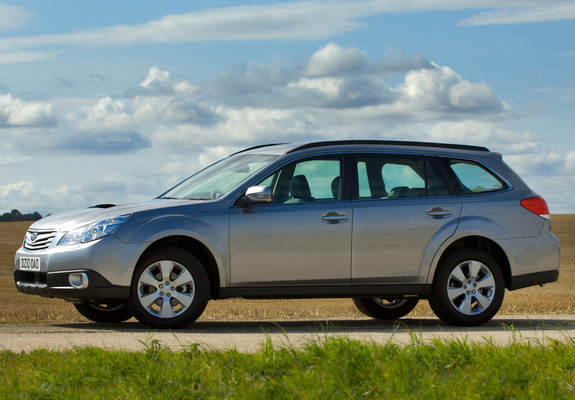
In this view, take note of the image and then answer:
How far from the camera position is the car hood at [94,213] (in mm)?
7984

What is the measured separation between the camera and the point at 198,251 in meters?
8.27

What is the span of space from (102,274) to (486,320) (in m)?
4.09

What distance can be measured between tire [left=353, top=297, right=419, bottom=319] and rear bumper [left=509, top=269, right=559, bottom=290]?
5.67 ft

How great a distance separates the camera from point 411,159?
8.92 meters

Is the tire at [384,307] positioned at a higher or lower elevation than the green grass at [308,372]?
lower

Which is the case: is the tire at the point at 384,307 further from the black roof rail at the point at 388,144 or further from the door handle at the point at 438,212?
the black roof rail at the point at 388,144

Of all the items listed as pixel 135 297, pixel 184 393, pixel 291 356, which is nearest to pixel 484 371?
pixel 291 356

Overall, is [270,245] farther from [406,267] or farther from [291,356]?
[291,356]

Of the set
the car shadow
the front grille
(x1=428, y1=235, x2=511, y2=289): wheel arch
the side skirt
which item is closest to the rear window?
(x1=428, y1=235, x2=511, y2=289): wheel arch

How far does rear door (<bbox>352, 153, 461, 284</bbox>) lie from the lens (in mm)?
8391

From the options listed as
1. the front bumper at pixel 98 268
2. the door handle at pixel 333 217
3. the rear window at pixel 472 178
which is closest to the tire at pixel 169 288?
the front bumper at pixel 98 268

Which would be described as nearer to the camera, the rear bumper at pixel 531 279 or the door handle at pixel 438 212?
the door handle at pixel 438 212

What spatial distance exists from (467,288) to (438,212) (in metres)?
0.89

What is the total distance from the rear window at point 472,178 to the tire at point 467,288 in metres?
0.70
